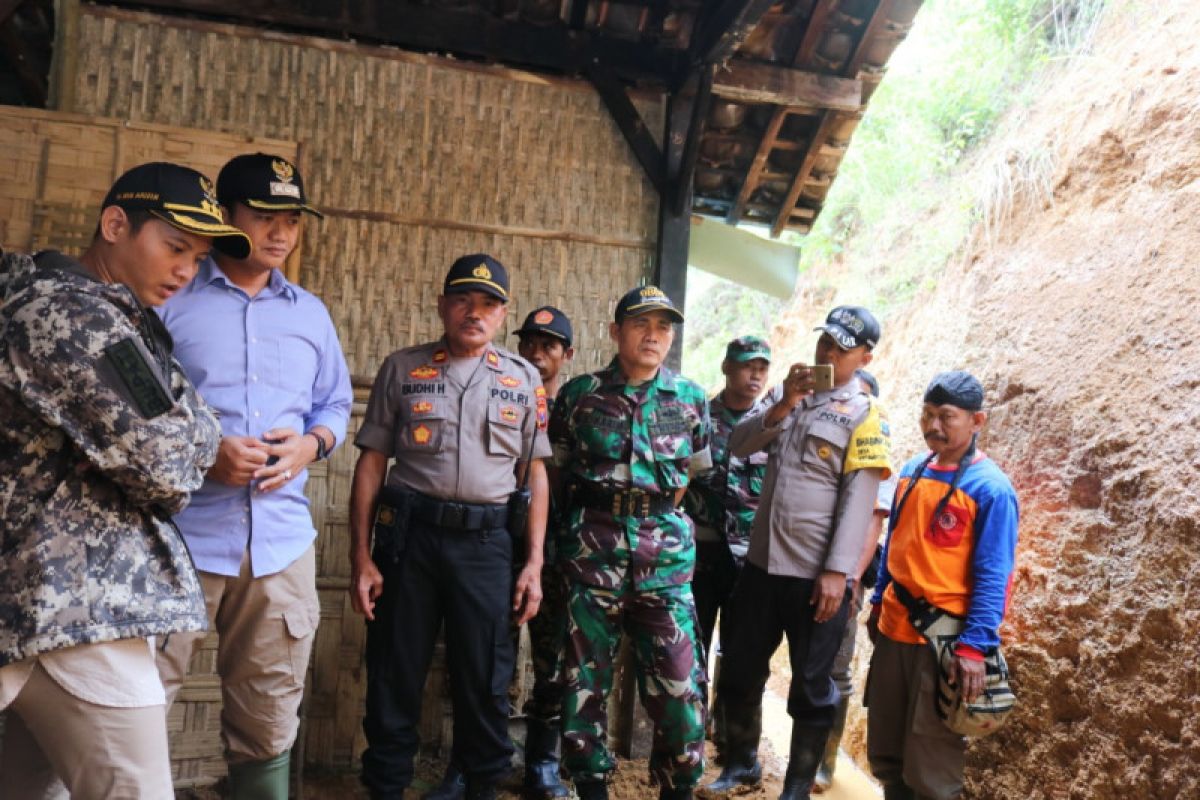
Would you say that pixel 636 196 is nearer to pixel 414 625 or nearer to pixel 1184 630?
pixel 414 625

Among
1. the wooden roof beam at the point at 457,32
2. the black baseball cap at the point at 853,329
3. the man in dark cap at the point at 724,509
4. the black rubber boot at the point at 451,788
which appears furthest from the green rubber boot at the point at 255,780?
the wooden roof beam at the point at 457,32

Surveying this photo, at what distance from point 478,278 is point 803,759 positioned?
252 cm

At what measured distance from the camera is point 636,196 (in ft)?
17.1

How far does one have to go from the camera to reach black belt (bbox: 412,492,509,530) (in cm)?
353

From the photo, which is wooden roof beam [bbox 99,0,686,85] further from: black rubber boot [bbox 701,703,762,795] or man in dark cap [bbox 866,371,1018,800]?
black rubber boot [bbox 701,703,762,795]

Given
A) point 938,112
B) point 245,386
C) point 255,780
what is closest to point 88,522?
point 245,386

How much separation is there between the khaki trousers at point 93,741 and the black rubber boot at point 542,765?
7.76 ft

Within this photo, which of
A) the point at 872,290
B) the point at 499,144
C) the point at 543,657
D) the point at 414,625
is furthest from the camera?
the point at 872,290

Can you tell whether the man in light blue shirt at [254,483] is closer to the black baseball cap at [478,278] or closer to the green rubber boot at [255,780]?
the green rubber boot at [255,780]

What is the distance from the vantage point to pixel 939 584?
3646 mm

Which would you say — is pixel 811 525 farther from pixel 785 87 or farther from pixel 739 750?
pixel 785 87

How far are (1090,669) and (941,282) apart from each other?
173 inches

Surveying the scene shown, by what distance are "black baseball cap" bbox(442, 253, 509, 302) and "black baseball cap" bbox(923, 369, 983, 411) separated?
69.9 inches

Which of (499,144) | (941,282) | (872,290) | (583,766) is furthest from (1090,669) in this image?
(872,290)
